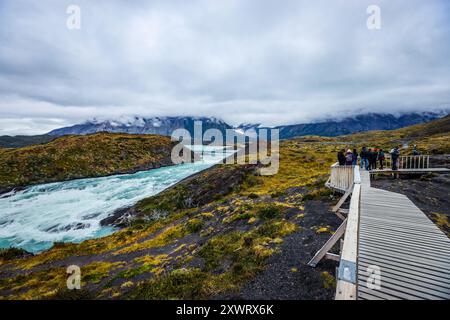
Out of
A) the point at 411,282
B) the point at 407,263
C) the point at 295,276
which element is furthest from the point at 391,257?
the point at 295,276

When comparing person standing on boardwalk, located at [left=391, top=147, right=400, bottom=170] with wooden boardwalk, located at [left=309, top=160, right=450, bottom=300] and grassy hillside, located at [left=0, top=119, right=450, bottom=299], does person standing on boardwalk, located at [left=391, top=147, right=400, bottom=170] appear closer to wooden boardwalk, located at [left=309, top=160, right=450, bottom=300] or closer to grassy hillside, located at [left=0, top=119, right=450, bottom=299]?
grassy hillside, located at [left=0, top=119, right=450, bottom=299]

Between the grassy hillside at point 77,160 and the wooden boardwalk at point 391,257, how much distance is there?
7402 centimetres

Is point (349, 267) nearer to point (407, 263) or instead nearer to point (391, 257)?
point (391, 257)

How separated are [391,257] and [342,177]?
11.9 meters

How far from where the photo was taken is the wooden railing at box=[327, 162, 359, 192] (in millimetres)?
16109

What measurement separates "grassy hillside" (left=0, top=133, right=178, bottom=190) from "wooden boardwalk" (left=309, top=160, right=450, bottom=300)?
7402 centimetres

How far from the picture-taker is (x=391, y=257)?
239 inches

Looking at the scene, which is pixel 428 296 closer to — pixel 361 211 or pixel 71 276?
pixel 361 211

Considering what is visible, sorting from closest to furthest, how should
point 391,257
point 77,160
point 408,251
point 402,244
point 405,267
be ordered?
point 405,267 < point 391,257 < point 408,251 < point 402,244 < point 77,160

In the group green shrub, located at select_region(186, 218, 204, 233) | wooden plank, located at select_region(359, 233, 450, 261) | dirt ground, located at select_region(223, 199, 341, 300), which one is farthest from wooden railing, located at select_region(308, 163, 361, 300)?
green shrub, located at select_region(186, 218, 204, 233)

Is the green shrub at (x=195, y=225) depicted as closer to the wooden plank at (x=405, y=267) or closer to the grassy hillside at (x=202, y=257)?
the grassy hillside at (x=202, y=257)

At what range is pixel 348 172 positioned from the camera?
1625cm
